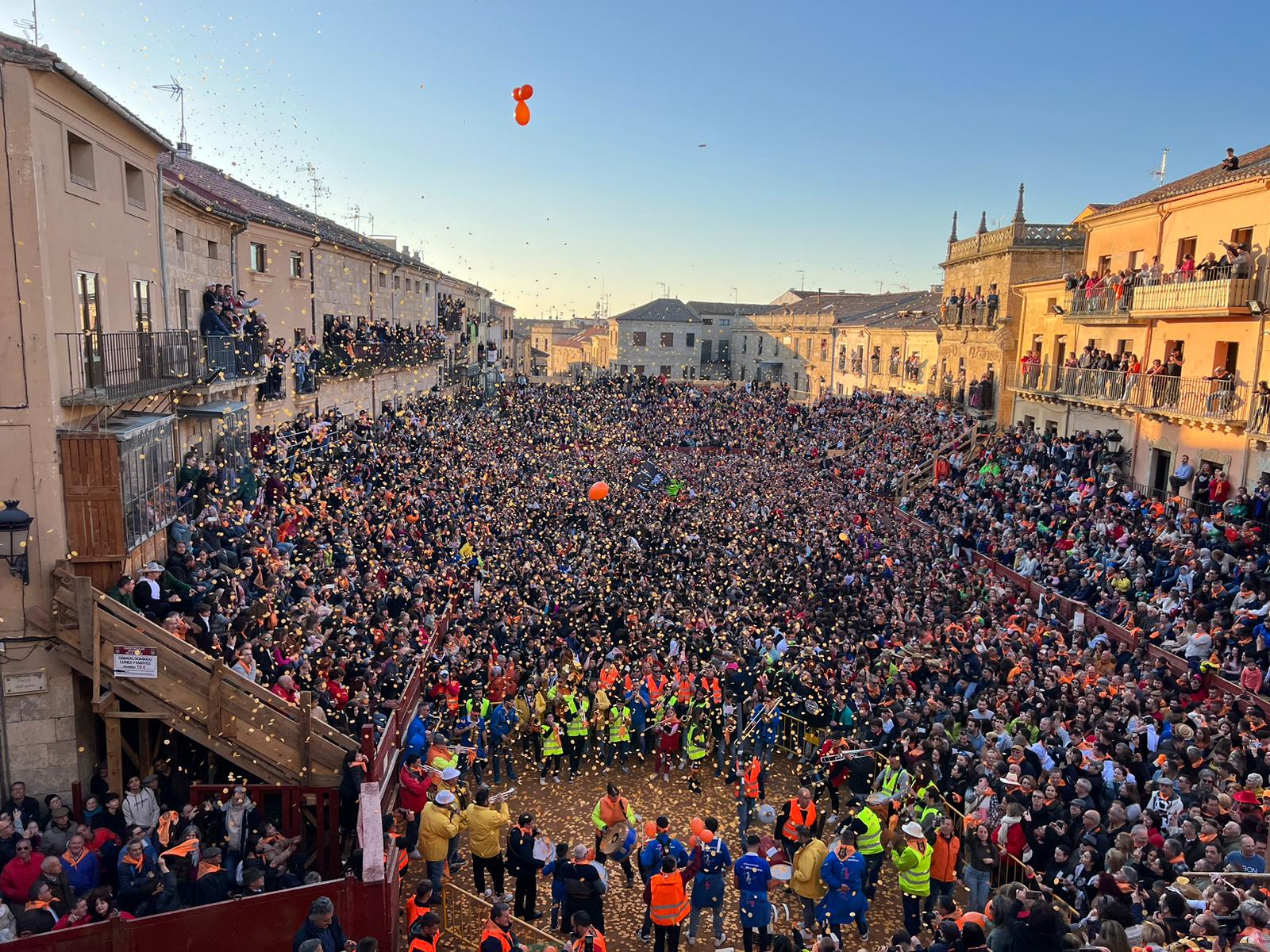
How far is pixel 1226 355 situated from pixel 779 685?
14107 mm

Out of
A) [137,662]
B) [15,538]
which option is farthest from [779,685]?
[15,538]

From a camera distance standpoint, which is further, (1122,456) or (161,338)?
(1122,456)

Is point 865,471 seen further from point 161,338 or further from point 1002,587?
point 161,338

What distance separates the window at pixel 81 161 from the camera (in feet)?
36.3

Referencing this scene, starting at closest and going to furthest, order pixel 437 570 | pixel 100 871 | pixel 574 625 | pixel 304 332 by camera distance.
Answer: pixel 100 871, pixel 574 625, pixel 437 570, pixel 304 332

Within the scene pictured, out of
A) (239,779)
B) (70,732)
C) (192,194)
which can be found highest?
(192,194)

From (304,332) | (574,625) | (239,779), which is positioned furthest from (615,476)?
(239,779)

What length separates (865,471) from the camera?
3020cm

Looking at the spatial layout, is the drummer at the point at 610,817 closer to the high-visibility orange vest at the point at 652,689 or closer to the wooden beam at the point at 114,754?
the high-visibility orange vest at the point at 652,689

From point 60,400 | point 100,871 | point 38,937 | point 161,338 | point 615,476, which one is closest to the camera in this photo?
point 38,937

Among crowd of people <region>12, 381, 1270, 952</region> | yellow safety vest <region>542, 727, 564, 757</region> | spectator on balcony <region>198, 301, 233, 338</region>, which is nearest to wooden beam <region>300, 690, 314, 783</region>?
crowd of people <region>12, 381, 1270, 952</region>

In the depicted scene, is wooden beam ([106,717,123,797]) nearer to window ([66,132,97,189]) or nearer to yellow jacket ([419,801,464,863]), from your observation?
yellow jacket ([419,801,464,863])

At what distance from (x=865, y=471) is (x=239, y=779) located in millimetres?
23815

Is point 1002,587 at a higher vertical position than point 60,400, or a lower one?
lower
